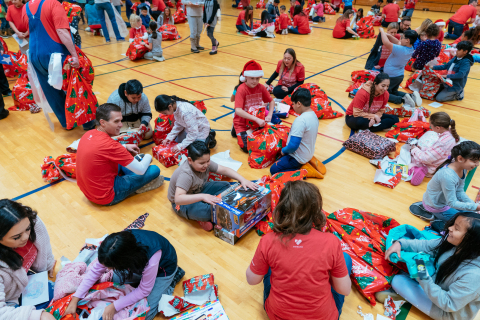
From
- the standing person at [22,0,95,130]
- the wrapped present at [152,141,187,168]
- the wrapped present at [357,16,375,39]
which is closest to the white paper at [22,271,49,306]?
the wrapped present at [152,141,187,168]

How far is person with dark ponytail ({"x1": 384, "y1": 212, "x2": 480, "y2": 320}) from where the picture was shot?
5.74 feet

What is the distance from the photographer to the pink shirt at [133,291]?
1950 mm

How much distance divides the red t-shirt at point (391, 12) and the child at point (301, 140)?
10.8 metres

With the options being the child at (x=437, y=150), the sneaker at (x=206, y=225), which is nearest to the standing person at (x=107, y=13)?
the sneaker at (x=206, y=225)

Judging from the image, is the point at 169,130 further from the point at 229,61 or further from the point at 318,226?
the point at 229,61

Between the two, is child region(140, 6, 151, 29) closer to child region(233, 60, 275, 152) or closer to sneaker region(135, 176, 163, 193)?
child region(233, 60, 275, 152)

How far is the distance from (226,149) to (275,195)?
1.49m

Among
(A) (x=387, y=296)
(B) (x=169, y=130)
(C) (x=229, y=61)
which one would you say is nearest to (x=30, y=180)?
(B) (x=169, y=130)

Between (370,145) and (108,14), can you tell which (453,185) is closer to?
(370,145)

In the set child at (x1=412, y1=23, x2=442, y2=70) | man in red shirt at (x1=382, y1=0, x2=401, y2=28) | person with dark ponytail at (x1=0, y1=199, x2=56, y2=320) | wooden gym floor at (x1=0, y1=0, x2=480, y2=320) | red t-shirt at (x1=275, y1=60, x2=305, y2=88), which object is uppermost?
man in red shirt at (x1=382, y1=0, x2=401, y2=28)

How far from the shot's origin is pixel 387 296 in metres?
2.23

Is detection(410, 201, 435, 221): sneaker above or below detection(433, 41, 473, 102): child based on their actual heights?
below

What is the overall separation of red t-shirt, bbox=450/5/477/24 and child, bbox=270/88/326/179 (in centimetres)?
1018

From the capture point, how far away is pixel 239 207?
257 centimetres
